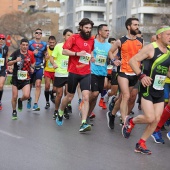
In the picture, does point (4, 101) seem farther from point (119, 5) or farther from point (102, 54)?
point (119, 5)

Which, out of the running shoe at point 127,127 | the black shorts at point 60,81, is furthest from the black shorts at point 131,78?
the black shorts at point 60,81

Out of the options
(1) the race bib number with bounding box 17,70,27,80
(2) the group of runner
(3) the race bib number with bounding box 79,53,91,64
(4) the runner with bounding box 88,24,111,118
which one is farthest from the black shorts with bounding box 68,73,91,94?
(1) the race bib number with bounding box 17,70,27,80

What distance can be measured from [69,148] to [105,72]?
3.56 metres

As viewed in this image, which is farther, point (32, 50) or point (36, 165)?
point (32, 50)

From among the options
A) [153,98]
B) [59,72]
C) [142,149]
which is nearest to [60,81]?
[59,72]

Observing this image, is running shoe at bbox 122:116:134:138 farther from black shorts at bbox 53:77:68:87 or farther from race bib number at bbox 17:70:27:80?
race bib number at bbox 17:70:27:80

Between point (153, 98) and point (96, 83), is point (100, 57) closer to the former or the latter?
point (96, 83)

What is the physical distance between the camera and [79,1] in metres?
95.6

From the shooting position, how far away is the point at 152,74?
8.84 m

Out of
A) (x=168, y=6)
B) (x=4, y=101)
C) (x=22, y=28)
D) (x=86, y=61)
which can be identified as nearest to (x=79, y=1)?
(x=22, y=28)

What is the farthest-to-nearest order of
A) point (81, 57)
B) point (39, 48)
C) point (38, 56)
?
point (38, 56) → point (39, 48) → point (81, 57)

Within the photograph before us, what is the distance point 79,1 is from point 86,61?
85585 mm

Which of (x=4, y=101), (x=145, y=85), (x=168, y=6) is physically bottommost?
(x=4, y=101)

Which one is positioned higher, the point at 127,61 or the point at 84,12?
the point at 84,12
